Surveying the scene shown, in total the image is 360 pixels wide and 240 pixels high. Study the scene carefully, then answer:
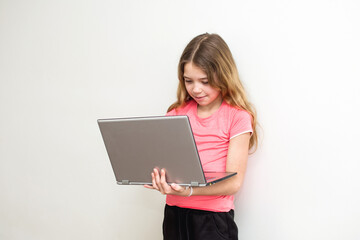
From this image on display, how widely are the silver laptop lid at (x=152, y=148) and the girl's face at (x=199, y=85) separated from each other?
241 millimetres

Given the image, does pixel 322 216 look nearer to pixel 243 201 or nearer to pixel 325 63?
pixel 243 201

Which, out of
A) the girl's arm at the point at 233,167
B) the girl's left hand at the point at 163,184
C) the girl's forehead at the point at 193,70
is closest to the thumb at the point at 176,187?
the girl's left hand at the point at 163,184

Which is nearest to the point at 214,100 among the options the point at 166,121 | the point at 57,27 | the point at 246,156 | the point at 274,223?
the point at 246,156

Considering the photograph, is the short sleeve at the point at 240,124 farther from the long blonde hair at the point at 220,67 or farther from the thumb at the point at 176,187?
the thumb at the point at 176,187

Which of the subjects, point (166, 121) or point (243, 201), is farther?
point (243, 201)

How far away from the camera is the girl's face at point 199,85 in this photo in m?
1.24

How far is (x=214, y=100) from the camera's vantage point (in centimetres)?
134

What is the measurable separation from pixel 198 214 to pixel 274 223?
10.1 inches

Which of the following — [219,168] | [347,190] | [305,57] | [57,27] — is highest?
[57,27]

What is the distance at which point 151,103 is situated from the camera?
1.63 m

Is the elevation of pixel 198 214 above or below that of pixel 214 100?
below

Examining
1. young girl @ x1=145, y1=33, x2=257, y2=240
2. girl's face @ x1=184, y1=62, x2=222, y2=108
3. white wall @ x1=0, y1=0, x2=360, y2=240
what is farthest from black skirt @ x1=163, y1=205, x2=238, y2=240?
girl's face @ x1=184, y1=62, x2=222, y2=108

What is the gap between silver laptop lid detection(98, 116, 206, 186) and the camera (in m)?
1.05

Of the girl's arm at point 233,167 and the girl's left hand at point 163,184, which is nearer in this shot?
the girl's left hand at point 163,184
